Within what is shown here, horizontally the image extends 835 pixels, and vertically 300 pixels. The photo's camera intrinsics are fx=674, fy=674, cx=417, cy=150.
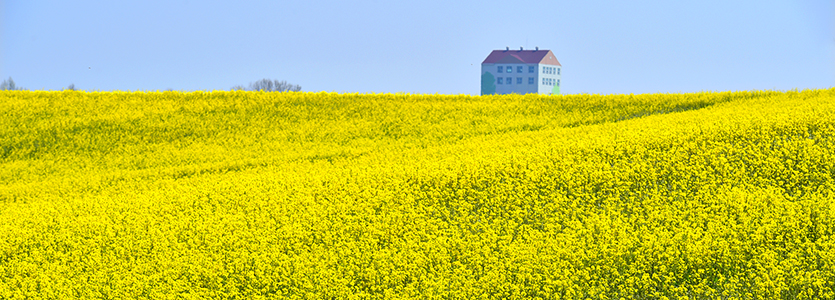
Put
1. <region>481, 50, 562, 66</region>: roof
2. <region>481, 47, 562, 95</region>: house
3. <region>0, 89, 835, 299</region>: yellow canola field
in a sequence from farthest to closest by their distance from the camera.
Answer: <region>481, 50, 562, 66</region>: roof → <region>481, 47, 562, 95</region>: house → <region>0, 89, 835, 299</region>: yellow canola field

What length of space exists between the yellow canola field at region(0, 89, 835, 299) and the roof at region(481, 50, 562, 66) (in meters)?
112

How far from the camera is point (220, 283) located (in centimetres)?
1112

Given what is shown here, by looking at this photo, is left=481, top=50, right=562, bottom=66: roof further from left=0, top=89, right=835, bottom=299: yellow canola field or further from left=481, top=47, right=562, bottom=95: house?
left=0, top=89, right=835, bottom=299: yellow canola field

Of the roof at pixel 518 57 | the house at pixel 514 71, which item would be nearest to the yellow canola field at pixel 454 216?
the house at pixel 514 71

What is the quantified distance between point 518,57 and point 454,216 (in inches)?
5046

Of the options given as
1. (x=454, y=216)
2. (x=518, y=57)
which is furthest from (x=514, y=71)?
(x=454, y=216)

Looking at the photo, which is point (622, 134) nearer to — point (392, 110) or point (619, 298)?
point (619, 298)

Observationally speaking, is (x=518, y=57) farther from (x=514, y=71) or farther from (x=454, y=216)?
(x=454, y=216)

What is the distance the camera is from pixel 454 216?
13.5 meters

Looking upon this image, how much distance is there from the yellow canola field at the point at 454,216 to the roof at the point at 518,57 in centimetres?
11172

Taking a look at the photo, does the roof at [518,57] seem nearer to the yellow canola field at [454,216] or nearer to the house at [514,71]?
the house at [514,71]

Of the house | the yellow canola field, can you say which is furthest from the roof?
the yellow canola field

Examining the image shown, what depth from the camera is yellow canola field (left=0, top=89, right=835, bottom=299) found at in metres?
10.2

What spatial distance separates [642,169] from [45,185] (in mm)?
19774
